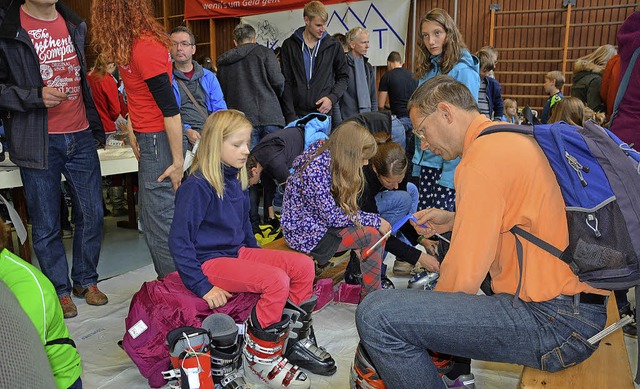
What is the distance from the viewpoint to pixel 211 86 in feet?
11.4

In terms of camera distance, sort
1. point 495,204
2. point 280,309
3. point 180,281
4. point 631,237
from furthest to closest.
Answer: point 180,281
point 280,309
point 495,204
point 631,237

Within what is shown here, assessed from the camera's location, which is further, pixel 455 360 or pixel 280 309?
pixel 280 309

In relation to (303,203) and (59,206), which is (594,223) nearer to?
(303,203)

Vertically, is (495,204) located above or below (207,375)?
above

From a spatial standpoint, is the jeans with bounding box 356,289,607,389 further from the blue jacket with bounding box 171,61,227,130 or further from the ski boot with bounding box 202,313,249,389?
the blue jacket with bounding box 171,61,227,130

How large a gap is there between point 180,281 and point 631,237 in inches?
64.1

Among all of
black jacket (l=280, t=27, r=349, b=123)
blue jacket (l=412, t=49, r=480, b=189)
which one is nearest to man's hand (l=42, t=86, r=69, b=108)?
blue jacket (l=412, t=49, r=480, b=189)

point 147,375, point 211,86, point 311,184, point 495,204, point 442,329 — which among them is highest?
point 211,86

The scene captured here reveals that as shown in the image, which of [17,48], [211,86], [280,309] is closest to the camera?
[280,309]

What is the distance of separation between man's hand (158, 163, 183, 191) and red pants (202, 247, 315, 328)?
56 cm

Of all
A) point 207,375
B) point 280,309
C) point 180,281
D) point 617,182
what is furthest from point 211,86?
point 617,182

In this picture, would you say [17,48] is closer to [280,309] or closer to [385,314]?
[280,309]

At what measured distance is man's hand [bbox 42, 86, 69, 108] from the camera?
2441 millimetres

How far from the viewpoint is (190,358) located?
67.0 inches
